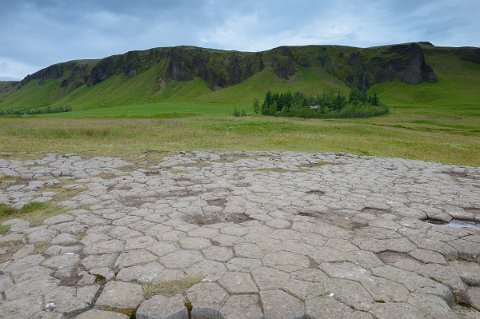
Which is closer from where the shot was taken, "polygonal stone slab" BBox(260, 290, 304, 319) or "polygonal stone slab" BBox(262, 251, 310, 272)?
"polygonal stone slab" BBox(260, 290, 304, 319)

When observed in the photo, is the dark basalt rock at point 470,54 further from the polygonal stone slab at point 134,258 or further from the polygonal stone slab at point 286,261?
the polygonal stone slab at point 134,258

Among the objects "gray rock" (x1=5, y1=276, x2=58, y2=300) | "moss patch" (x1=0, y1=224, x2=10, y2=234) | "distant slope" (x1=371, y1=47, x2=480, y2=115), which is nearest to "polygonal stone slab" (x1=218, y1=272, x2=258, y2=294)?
"gray rock" (x1=5, y1=276, x2=58, y2=300)

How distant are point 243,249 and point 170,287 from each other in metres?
1.19

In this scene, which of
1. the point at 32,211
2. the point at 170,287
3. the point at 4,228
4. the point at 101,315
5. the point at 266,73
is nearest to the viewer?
the point at 101,315

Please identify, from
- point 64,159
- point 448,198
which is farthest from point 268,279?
point 64,159

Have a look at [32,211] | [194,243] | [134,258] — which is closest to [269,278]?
[194,243]

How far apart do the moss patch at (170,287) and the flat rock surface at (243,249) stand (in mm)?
18

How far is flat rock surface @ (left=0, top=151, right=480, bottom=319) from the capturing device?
10.6 feet

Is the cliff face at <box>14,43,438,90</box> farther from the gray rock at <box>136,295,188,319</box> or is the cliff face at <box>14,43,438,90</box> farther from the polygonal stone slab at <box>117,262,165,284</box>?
the gray rock at <box>136,295,188,319</box>

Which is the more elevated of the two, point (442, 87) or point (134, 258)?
point (442, 87)

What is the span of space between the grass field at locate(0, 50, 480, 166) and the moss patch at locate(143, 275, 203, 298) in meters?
9.61

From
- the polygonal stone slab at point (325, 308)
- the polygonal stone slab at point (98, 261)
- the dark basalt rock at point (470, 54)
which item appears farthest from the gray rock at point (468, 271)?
the dark basalt rock at point (470, 54)

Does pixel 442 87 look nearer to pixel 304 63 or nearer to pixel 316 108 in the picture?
pixel 304 63

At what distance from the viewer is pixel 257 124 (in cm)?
2878
